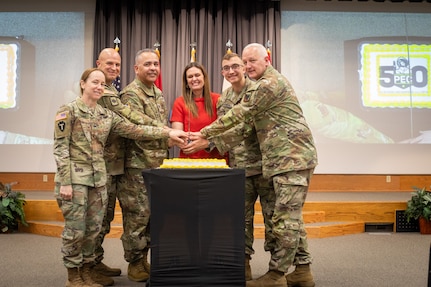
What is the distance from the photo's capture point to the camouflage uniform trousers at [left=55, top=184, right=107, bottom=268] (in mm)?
3104

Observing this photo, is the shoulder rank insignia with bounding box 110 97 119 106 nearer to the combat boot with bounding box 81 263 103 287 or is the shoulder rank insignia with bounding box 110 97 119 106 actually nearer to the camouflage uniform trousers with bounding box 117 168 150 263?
the camouflage uniform trousers with bounding box 117 168 150 263

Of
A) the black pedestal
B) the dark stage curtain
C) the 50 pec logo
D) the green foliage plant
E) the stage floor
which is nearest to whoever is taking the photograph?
the black pedestal

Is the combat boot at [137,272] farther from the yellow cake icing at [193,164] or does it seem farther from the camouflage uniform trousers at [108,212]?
the yellow cake icing at [193,164]

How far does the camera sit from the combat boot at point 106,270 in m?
3.63

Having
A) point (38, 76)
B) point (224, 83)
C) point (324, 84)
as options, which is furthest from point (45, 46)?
point (324, 84)

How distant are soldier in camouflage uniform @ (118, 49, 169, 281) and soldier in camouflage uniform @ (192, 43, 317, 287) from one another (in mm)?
555

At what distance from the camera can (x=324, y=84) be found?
7562 mm

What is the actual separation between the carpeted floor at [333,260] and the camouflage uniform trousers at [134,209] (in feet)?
0.82

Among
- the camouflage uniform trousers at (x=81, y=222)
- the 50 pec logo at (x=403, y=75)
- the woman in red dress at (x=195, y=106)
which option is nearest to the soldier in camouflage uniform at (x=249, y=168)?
the woman in red dress at (x=195, y=106)

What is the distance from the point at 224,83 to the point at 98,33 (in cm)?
205

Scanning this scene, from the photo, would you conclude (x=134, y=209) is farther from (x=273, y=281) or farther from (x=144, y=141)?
(x=273, y=281)

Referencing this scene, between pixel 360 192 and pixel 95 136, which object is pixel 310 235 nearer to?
pixel 360 192

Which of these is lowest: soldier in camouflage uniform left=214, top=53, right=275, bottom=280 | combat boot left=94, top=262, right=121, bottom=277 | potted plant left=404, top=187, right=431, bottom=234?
combat boot left=94, top=262, right=121, bottom=277

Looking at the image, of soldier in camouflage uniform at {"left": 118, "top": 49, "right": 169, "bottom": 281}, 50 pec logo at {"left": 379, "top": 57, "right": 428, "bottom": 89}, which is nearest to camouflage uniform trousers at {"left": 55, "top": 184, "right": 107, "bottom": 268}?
soldier in camouflage uniform at {"left": 118, "top": 49, "right": 169, "bottom": 281}
